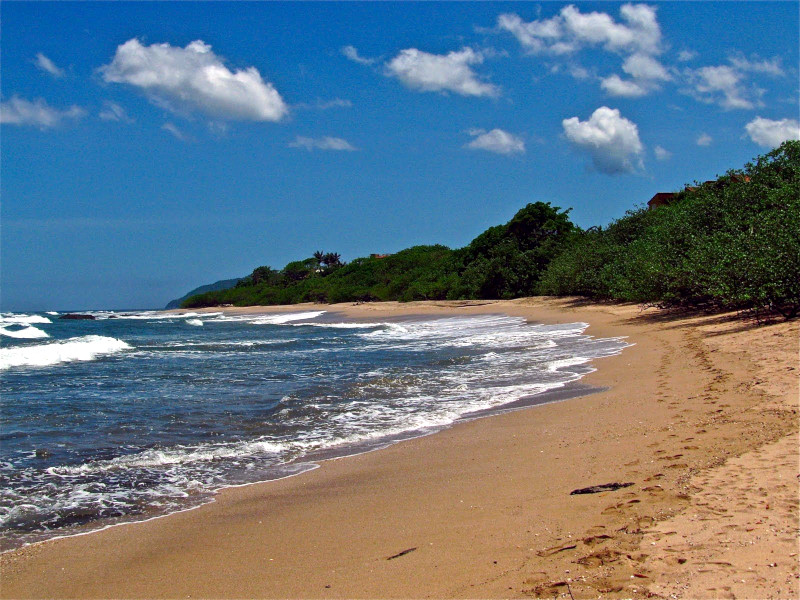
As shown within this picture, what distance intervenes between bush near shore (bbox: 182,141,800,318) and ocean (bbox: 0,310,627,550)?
144 inches

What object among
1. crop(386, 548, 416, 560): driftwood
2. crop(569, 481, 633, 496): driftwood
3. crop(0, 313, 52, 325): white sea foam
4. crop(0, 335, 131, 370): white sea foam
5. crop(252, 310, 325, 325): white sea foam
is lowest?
crop(386, 548, 416, 560): driftwood

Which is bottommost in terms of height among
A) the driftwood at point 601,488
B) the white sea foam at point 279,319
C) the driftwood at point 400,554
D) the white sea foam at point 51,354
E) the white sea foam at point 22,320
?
the driftwood at point 400,554

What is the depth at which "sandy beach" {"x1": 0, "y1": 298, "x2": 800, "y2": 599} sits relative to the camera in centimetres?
316

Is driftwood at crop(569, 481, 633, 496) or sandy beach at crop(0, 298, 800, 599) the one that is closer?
sandy beach at crop(0, 298, 800, 599)

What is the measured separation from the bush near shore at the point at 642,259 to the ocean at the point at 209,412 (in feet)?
12.0

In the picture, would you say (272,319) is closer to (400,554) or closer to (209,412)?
(209,412)

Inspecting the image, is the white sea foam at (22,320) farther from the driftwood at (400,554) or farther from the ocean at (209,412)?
the driftwood at (400,554)

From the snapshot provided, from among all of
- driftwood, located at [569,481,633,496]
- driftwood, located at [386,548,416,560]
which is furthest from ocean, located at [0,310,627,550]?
driftwood, located at [569,481,633,496]

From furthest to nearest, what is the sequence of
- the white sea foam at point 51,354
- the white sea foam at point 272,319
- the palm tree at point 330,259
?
the palm tree at point 330,259
the white sea foam at point 272,319
the white sea foam at point 51,354

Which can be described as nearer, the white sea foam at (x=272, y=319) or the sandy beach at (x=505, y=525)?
the sandy beach at (x=505, y=525)

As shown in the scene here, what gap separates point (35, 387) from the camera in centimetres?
1219

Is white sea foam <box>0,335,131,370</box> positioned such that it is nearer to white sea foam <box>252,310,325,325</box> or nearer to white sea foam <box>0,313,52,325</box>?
white sea foam <box>252,310,325,325</box>

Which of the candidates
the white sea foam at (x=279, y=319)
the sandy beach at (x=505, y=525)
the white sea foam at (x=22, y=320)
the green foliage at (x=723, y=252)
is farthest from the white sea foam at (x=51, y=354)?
the white sea foam at (x=22, y=320)

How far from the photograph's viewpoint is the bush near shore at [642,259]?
565 inches
